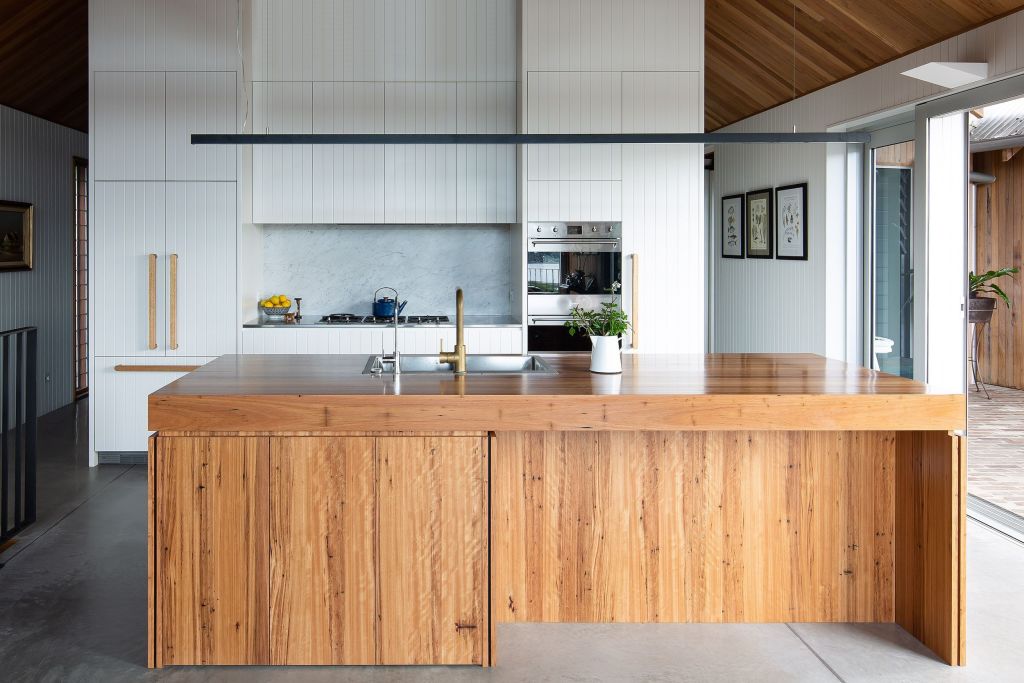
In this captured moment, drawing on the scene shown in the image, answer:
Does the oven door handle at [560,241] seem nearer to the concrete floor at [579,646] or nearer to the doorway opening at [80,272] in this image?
the concrete floor at [579,646]

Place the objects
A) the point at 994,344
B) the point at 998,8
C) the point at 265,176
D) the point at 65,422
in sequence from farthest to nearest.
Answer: the point at 994,344 → the point at 65,422 → the point at 265,176 → the point at 998,8

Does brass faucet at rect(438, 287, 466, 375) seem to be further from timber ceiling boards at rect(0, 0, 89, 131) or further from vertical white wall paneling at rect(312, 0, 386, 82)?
timber ceiling boards at rect(0, 0, 89, 131)

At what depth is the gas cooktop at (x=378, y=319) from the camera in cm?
664

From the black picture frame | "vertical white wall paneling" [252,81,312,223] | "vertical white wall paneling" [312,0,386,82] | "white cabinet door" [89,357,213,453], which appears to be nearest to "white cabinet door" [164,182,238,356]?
"white cabinet door" [89,357,213,453]

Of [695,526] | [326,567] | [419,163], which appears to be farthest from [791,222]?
[326,567]

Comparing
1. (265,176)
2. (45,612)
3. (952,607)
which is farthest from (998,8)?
(45,612)

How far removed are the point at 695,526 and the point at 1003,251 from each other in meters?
7.53

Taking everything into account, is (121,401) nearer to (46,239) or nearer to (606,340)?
(46,239)

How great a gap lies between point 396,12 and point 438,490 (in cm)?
450

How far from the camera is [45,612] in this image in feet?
12.5

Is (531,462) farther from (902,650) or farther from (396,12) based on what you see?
(396,12)

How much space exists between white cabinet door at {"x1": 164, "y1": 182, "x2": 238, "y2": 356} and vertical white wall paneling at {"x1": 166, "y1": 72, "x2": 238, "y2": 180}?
9 cm

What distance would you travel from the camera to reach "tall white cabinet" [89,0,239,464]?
6.23 metres

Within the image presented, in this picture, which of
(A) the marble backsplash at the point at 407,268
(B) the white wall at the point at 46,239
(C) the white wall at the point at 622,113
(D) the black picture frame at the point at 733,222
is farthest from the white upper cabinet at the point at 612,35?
(B) the white wall at the point at 46,239
